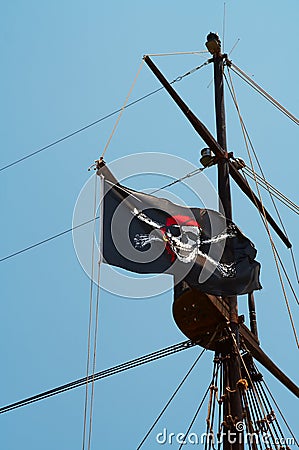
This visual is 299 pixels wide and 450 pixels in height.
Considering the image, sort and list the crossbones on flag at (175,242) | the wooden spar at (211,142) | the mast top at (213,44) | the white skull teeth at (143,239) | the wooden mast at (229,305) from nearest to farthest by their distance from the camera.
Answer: the wooden mast at (229,305), the crossbones on flag at (175,242), the white skull teeth at (143,239), the wooden spar at (211,142), the mast top at (213,44)

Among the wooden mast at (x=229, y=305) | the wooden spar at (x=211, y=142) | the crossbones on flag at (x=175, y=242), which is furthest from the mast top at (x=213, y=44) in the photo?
the crossbones on flag at (x=175, y=242)

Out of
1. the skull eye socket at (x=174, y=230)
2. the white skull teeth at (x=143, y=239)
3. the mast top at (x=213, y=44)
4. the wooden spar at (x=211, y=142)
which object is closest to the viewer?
the white skull teeth at (x=143, y=239)

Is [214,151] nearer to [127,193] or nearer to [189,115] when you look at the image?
[189,115]

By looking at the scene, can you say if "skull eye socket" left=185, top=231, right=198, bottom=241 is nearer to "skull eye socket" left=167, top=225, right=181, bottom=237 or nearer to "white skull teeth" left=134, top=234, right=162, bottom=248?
"skull eye socket" left=167, top=225, right=181, bottom=237

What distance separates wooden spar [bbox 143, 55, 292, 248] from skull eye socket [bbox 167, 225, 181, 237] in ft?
6.70

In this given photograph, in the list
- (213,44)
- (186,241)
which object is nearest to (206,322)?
(186,241)

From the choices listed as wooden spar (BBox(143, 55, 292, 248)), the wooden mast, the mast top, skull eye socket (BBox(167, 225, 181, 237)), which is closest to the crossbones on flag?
skull eye socket (BBox(167, 225, 181, 237))

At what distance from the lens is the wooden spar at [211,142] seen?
544 inches

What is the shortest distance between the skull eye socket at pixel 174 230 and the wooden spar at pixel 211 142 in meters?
2.04

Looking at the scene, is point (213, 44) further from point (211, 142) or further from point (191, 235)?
point (191, 235)

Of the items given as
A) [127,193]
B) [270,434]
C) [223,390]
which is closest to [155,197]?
[127,193]

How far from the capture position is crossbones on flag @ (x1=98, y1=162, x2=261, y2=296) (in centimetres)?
1177

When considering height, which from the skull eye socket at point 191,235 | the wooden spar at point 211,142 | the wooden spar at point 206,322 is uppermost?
the wooden spar at point 211,142

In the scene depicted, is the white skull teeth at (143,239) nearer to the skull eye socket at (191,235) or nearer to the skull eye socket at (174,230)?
the skull eye socket at (174,230)
